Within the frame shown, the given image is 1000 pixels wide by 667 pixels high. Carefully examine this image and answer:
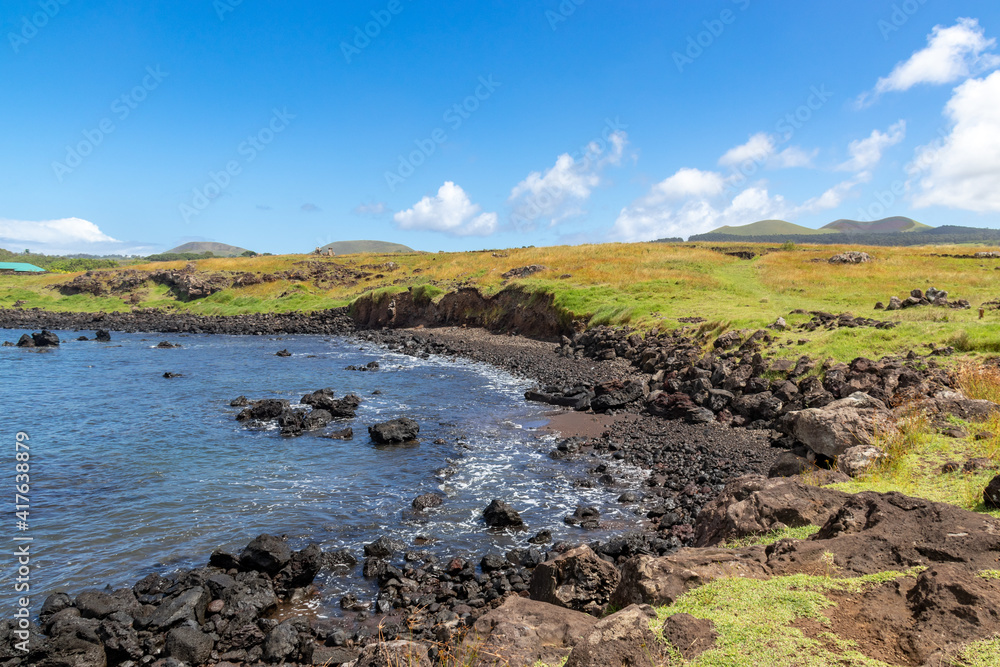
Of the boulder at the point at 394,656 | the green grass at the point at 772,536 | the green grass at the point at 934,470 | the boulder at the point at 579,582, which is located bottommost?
the boulder at the point at 579,582

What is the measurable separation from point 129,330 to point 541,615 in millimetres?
79383

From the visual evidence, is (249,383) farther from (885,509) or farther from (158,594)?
(885,509)

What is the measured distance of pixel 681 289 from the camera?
46.3 meters

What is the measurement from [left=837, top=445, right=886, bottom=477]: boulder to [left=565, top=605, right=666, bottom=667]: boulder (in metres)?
7.51

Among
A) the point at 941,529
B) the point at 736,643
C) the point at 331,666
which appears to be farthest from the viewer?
the point at 331,666

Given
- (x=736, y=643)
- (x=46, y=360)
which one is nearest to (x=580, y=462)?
(x=736, y=643)

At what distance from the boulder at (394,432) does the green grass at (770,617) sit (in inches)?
656

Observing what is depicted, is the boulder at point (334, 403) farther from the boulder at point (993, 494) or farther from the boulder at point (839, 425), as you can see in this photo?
the boulder at point (993, 494)

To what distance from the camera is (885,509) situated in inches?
285

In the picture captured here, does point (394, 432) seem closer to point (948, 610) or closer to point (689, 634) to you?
point (689, 634)

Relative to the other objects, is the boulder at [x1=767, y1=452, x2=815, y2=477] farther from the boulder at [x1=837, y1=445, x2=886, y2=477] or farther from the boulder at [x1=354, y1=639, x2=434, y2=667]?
the boulder at [x1=354, y1=639, x2=434, y2=667]

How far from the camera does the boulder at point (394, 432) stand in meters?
21.4

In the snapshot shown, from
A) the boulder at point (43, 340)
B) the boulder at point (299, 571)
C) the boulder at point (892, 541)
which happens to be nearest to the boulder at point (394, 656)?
the boulder at point (892, 541)

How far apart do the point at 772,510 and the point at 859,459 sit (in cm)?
333
